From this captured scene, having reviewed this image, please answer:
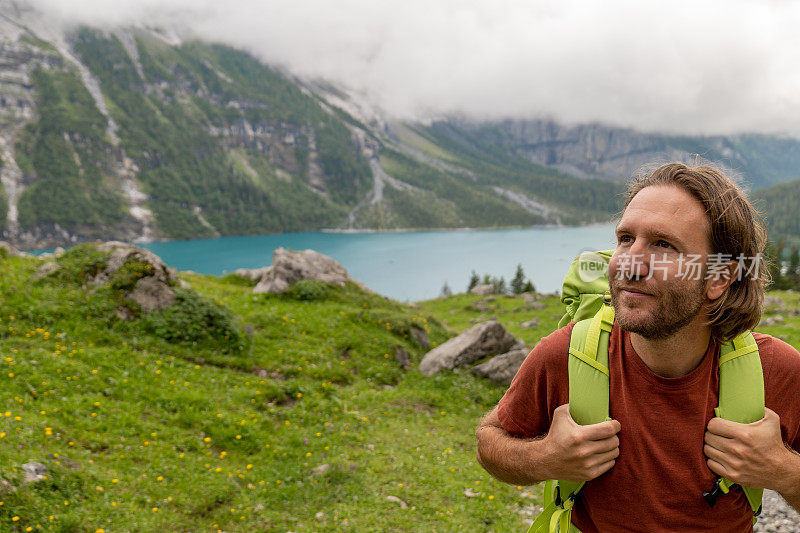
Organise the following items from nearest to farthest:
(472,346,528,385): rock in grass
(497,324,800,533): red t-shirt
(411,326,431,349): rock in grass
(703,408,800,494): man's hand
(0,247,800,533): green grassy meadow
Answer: (703,408,800,494): man's hand, (497,324,800,533): red t-shirt, (0,247,800,533): green grassy meadow, (472,346,528,385): rock in grass, (411,326,431,349): rock in grass

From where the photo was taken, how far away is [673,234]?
2139 millimetres

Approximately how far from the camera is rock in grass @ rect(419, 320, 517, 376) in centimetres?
1453

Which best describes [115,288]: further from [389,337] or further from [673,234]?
[673,234]

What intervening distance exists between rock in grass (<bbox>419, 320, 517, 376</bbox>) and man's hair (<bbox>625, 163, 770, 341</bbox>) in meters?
12.4

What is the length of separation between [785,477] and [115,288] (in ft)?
48.6

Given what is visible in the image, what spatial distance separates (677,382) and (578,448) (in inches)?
24.7

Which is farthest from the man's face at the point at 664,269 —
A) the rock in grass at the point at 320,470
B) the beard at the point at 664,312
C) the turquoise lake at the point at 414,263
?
the turquoise lake at the point at 414,263

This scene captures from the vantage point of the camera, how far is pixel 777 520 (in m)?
6.92

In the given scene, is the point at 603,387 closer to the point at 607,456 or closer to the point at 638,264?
the point at 607,456

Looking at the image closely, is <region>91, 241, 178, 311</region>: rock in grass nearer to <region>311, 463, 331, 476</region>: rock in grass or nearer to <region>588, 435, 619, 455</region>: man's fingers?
<region>311, 463, 331, 476</region>: rock in grass

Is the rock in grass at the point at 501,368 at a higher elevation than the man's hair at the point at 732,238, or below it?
below

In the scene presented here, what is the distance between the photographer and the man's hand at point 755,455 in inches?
83.1

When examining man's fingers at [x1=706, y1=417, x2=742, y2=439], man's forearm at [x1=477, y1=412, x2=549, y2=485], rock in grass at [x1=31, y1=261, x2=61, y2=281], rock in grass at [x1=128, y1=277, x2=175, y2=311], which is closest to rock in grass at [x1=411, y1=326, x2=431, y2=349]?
rock in grass at [x1=128, y1=277, x2=175, y2=311]

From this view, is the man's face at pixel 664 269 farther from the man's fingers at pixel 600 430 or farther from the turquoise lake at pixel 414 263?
the turquoise lake at pixel 414 263
